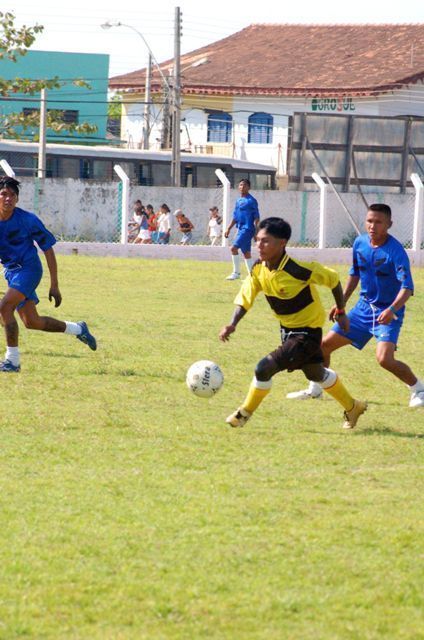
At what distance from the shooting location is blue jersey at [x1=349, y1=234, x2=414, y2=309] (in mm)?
9219

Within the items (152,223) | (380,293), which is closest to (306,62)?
(152,223)

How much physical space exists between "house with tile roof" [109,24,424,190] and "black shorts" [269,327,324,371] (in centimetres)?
3626

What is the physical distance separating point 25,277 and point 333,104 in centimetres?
3698

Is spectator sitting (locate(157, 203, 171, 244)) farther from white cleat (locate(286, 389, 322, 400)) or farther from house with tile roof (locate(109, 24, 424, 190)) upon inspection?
white cleat (locate(286, 389, 322, 400))

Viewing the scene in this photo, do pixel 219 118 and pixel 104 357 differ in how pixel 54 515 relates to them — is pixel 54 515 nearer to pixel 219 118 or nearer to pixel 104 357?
pixel 104 357

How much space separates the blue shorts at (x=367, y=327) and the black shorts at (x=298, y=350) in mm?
871

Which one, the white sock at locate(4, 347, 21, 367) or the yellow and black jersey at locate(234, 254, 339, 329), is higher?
the yellow and black jersey at locate(234, 254, 339, 329)

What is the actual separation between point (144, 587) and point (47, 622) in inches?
21.0

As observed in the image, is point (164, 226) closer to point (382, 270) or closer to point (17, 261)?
point (17, 261)

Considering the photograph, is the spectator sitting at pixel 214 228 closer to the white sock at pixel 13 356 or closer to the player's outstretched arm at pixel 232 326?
the white sock at pixel 13 356

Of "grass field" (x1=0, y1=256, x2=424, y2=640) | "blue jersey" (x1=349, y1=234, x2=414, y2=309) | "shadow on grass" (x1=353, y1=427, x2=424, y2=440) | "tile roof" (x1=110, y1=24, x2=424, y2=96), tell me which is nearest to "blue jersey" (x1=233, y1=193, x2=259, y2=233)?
"grass field" (x1=0, y1=256, x2=424, y2=640)

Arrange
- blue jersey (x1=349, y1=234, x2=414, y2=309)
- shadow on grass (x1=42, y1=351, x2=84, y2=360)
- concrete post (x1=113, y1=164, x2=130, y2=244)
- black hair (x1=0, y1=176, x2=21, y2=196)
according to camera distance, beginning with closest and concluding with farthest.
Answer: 1. blue jersey (x1=349, y1=234, x2=414, y2=309)
2. black hair (x1=0, y1=176, x2=21, y2=196)
3. shadow on grass (x1=42, y1=351, x2=84, y2=360)
4. concrete post (x1=113, y1=164, x2=130, y2=244)

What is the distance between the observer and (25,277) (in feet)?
36.2

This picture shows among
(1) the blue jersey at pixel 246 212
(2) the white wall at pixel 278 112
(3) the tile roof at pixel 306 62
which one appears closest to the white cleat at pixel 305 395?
(1) the blue jersey at pixel 246 212
